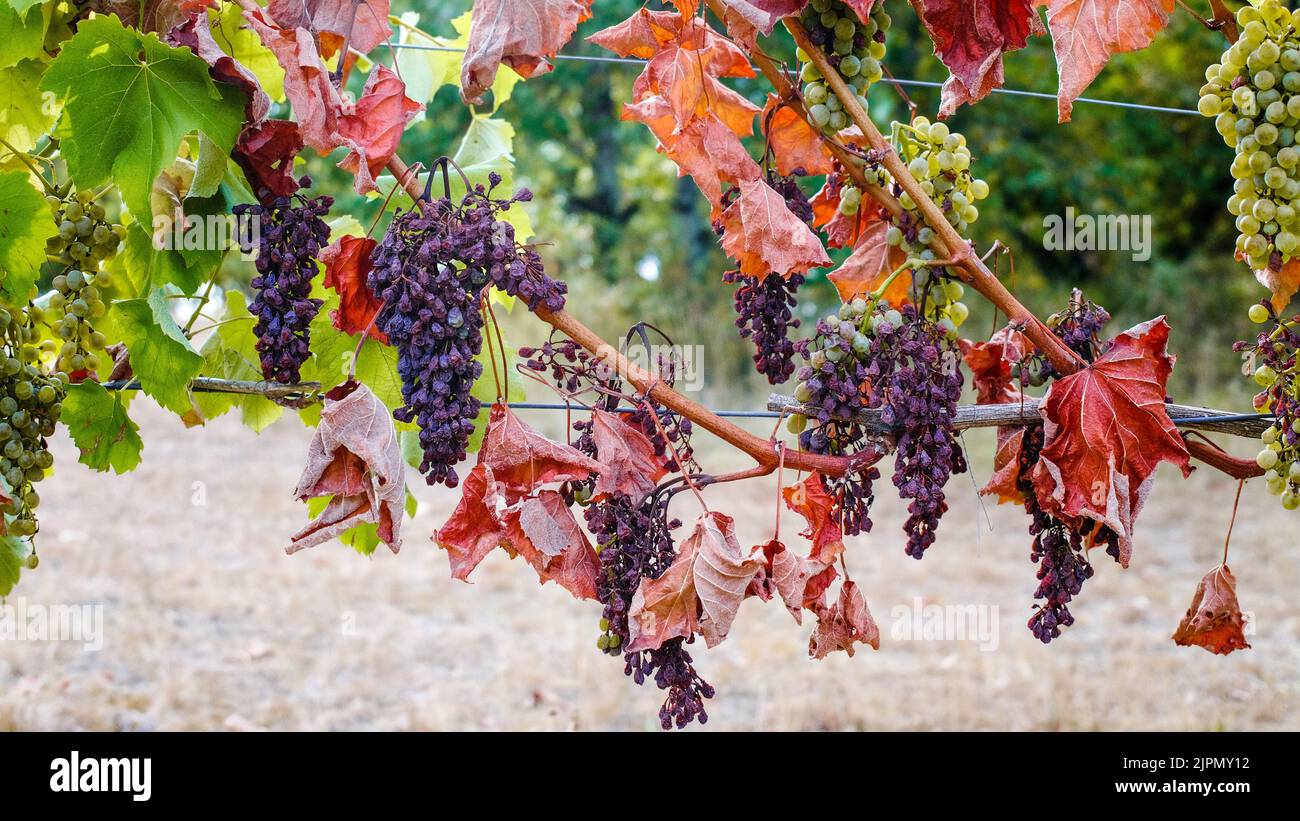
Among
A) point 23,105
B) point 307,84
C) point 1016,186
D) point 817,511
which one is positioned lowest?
point 817,511

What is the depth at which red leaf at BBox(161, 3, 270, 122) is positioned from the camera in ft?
3.01

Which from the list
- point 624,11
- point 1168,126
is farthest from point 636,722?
point 1168,126

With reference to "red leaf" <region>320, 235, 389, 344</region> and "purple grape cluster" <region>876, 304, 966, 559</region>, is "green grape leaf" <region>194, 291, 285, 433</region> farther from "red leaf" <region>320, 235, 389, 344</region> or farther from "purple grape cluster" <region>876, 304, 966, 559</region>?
"purple grape cluster" <region>876, 304, 966, 559</region>

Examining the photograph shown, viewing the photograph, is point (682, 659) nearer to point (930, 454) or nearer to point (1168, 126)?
point (930, 454)

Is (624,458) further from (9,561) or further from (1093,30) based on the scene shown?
(9,561)

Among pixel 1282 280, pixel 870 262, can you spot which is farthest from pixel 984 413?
pixel 1282 280

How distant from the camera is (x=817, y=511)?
1021mm

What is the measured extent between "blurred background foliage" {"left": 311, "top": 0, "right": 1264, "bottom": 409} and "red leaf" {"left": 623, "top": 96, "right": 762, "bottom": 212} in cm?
529

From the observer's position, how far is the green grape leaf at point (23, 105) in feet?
3.99

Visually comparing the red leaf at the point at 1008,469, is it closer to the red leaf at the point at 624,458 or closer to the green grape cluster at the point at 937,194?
the green grape cluster at the point at 937,194

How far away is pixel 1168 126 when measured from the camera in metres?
7.50

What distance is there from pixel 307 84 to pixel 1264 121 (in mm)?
820

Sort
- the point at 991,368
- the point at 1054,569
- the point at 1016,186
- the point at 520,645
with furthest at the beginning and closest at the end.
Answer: the point at 1016,186 → the point at 520,645 → the point at 991,368 → the point at 1054,569

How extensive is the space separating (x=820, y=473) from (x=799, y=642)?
2893 mm
